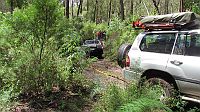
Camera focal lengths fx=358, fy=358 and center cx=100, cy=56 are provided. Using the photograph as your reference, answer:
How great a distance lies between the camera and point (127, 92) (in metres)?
6.61

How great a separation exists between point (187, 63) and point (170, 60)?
46cm

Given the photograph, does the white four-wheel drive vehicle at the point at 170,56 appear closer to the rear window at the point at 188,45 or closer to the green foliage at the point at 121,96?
the rear window at the point at 188,45

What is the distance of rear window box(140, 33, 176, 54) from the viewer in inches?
307

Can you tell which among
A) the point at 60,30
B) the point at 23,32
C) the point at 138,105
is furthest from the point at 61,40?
the point at 138,105

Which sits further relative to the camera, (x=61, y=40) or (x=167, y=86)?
(x=61, y=40)

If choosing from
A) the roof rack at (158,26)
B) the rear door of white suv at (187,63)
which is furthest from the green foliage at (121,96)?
the roof rack at (158,26)

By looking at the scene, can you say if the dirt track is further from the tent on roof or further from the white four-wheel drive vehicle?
the tent on roof

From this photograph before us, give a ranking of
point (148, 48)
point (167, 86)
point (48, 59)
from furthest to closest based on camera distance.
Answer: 1. point (48, 59)
2. point (148, 48)
3. point (167, 86)

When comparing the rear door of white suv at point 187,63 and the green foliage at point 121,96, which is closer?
the green foliage at point 121,96

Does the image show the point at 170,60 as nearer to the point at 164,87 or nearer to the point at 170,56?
the point at 170,56

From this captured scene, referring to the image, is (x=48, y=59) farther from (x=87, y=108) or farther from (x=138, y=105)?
(x=138, y=105)

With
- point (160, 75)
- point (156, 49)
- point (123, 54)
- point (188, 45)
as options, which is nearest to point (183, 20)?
point (188, 45)

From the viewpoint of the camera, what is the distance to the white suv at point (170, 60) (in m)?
7.21

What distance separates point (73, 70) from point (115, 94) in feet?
9.41
